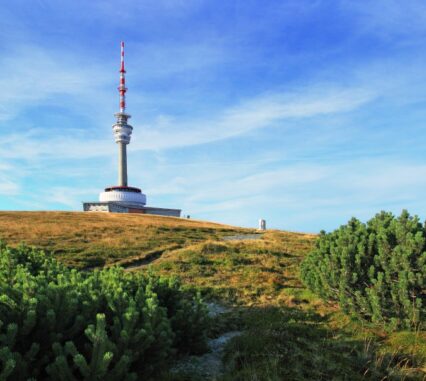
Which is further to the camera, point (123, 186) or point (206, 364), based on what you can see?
point (123, 186)

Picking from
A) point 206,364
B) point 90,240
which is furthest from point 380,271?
point 90,240

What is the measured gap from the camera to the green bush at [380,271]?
9.38 metres

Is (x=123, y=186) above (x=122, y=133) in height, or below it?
below

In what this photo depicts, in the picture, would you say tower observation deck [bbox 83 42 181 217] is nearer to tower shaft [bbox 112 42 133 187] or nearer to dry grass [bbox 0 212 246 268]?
tower shaft [bbox 112 42 133 187]

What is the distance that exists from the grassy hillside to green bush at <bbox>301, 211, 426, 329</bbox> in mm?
551

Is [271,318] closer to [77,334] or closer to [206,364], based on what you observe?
[206,364]

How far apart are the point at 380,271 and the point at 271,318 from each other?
357 cm

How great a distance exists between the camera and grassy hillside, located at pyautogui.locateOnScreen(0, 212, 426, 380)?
298 inches

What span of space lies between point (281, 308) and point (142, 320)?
297 inches

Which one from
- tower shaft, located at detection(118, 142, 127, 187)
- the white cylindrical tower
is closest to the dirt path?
the white cylindrical tower

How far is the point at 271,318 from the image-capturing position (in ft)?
38.2

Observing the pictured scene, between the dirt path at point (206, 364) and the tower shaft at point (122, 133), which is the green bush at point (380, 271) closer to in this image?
the dirt path at point (206, 364)

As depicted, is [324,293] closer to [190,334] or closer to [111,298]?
[190,334]

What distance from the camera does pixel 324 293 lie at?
12.1 metres
